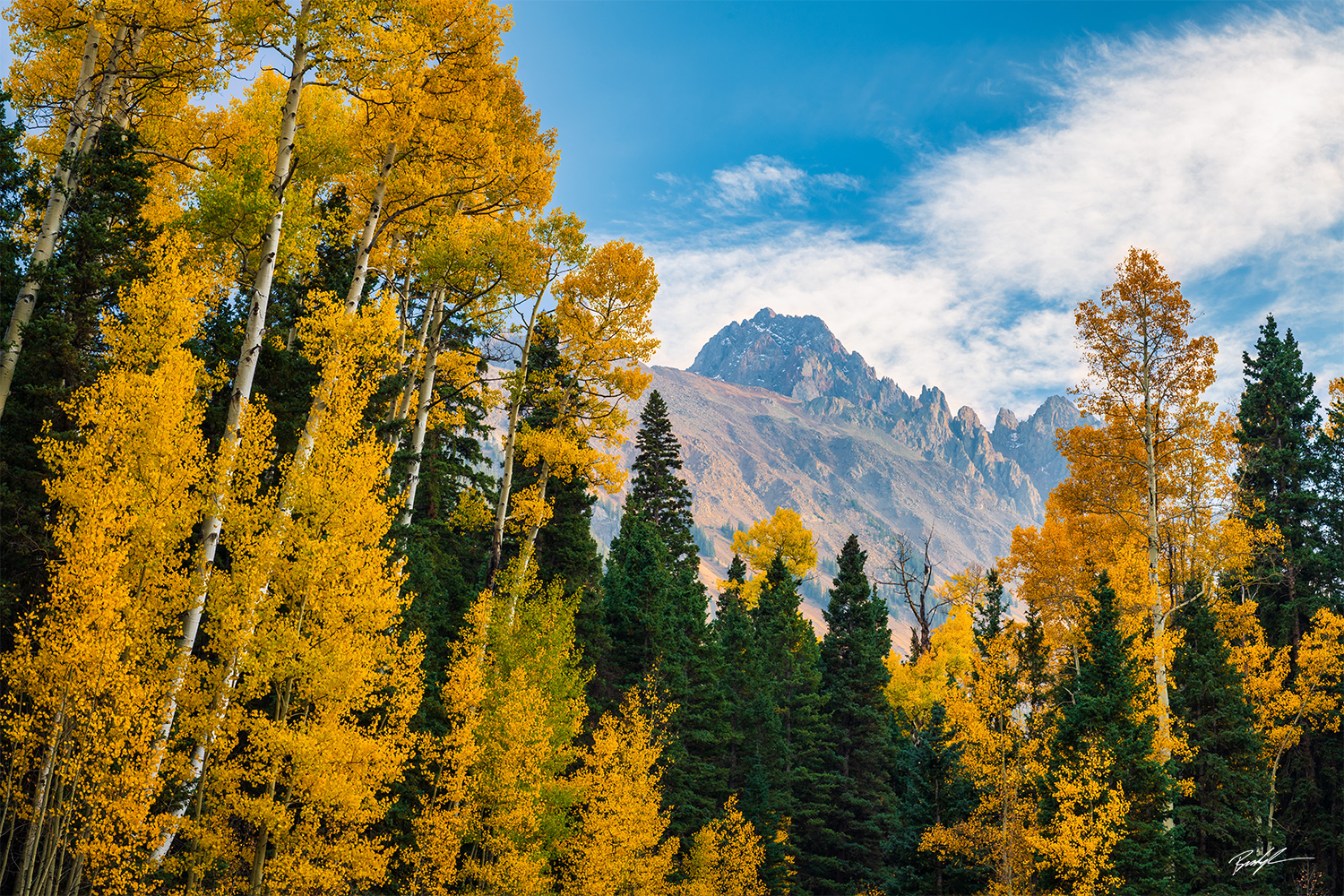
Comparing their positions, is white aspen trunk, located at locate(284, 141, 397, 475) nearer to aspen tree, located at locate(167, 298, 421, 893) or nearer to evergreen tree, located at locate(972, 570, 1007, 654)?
aspen tree, located at locate(167, 298, 421, 893)

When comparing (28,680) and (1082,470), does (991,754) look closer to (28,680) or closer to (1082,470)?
(1082,470)

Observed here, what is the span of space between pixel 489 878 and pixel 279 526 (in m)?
12.4

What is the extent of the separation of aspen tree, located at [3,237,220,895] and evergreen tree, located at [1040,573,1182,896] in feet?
63.3

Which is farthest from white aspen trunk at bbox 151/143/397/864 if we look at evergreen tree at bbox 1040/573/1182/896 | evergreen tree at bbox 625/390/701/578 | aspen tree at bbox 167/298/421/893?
evergreen tree at bbox 625/390/701/578

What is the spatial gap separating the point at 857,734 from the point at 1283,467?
74.0 ft

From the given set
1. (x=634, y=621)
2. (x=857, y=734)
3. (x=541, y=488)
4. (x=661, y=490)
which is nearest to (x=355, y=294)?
(x=541, y=488)

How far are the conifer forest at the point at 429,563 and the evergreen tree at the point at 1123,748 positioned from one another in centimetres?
11

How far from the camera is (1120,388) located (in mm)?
21047

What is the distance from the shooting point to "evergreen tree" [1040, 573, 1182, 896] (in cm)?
1784

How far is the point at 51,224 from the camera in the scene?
1189 cm

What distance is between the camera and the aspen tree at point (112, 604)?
34.1 feet

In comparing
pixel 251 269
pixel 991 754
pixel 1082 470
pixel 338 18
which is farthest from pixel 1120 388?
pixel 251 269

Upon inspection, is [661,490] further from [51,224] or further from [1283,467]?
[51,224]

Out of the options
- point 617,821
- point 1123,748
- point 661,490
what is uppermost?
point 661,490
